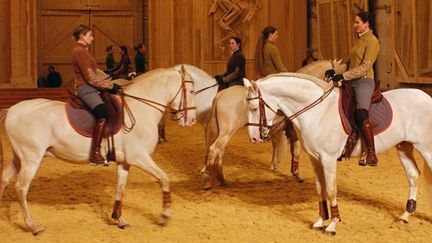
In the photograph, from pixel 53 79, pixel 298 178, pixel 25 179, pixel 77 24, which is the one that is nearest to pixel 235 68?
pixel 298 178

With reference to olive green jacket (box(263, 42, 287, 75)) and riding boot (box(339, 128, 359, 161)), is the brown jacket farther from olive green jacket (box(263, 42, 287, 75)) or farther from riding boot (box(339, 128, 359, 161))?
olive green jacket (box(263, 42, 287, 75))

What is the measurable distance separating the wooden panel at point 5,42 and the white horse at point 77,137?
11.3 meters

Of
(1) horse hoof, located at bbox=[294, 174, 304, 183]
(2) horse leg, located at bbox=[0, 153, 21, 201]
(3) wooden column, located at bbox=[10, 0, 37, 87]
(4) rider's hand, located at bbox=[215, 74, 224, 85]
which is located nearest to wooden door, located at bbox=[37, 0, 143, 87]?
(3) wooden column, located at bbox=[10, 0, 37, 87]

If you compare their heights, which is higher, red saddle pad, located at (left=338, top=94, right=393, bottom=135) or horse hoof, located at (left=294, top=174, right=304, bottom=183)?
red saddle pad, located at (left=338, top=94, right=393, bottom=135)

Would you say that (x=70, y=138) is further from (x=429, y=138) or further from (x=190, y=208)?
(x=429, y=138)

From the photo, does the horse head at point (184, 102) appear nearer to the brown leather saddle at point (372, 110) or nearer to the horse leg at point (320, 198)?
the horse leg at point (320, 198)

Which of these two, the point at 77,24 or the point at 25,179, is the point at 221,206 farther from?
the point at 77,24

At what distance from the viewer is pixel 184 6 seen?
54.7ft

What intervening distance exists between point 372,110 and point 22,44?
12505 mm

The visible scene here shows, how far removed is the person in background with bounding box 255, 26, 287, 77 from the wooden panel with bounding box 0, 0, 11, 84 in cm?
992

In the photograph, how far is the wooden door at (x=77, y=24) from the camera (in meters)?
19.3

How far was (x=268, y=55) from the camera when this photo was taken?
8820 millimetres

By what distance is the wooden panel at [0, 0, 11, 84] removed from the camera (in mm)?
16594

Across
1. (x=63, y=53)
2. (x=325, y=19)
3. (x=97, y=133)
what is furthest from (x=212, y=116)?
(x=63, y=53)
